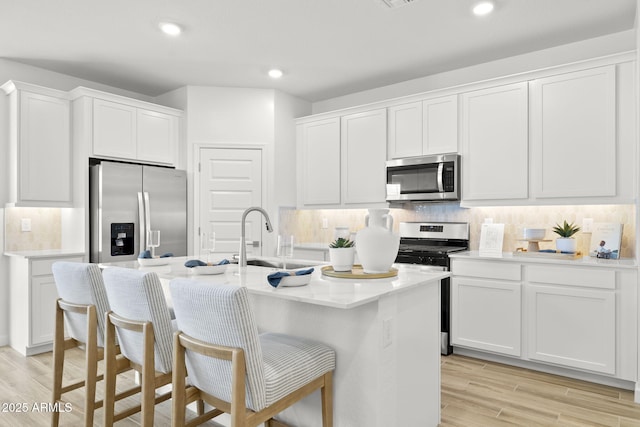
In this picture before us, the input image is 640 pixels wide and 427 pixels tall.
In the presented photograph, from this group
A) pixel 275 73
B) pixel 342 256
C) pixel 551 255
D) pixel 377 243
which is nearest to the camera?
pixel 377 243

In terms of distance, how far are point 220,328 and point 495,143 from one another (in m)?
3.10

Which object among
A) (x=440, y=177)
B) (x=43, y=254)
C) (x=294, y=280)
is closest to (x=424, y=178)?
(x=440, y=177)

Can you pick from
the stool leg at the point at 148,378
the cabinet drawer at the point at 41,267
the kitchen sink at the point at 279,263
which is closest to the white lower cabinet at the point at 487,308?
the kitchen sink at the point at 279,263

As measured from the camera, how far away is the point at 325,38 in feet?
11.7

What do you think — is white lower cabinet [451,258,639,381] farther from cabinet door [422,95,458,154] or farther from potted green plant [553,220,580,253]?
cabinet door [422,95,458,154]

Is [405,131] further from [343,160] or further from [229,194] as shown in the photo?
[229,194]

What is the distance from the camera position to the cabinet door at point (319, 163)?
483 centimetres

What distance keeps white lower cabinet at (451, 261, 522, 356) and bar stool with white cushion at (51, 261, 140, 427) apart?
8.51 feet

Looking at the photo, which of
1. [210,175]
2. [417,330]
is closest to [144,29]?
[210,175]

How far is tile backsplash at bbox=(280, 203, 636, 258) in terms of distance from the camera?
3379 millimetres

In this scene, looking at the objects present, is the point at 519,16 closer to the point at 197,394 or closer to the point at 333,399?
the point at 333,399

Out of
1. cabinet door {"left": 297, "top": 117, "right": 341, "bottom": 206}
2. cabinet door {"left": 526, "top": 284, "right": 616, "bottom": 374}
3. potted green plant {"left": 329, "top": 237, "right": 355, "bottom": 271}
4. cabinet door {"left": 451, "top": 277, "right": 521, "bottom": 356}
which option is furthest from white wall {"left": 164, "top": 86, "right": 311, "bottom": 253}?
cabinet door {"left": 526, "top": 284, "right": 616, "bottom": 374}

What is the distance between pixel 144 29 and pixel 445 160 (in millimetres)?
2850

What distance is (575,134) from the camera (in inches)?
130
